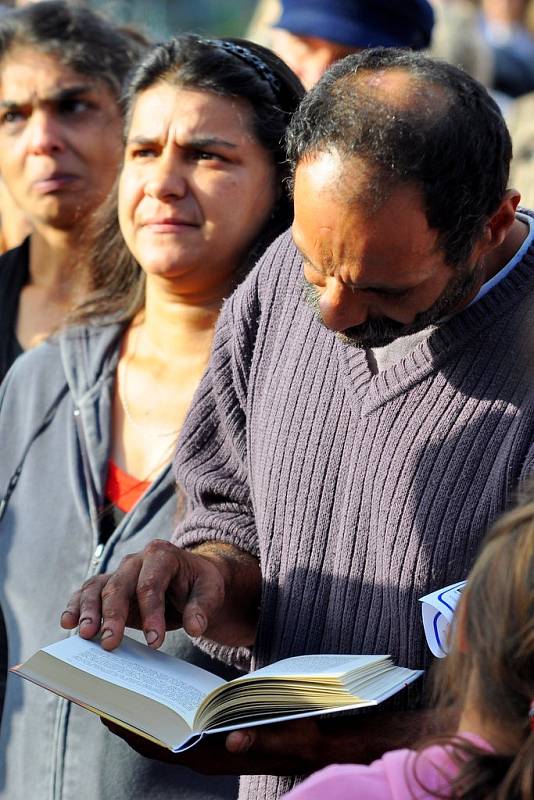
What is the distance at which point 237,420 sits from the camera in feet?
7.73

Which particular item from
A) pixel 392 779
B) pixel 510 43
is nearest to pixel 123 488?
pixel 392 779

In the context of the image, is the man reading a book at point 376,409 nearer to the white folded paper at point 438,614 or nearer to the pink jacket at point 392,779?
the white folded paper at point 438,614

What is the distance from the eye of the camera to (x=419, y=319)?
195 cm

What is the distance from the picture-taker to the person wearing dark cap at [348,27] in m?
3.75

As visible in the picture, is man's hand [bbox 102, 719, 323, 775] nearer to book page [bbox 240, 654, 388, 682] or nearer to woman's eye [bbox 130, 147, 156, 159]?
book page [bbox 240, 654, 388, 682]

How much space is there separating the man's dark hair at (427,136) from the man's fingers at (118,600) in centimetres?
72

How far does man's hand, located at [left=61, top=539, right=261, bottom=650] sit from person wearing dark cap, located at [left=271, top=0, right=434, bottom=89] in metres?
1.93

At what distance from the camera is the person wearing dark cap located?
375cm

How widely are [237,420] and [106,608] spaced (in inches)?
20.2

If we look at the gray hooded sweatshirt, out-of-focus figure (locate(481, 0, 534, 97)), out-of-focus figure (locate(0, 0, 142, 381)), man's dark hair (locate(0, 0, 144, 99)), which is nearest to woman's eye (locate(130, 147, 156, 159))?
the gray hooded sweatshirt

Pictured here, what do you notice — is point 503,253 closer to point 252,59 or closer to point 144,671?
point 144,671

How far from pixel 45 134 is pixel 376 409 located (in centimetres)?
186

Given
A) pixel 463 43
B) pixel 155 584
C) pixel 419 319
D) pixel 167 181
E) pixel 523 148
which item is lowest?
pixel 155 584

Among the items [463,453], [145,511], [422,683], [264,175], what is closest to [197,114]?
[264,175]
